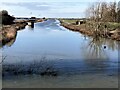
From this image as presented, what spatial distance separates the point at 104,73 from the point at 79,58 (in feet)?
14.7

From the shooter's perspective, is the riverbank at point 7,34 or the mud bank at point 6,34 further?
the riverbank at point 7,34

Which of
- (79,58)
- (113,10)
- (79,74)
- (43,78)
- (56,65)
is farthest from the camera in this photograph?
(113,10)

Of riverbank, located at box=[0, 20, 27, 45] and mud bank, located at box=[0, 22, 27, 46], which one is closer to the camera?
mud bank, located at box=[0, 22, 27, 46]

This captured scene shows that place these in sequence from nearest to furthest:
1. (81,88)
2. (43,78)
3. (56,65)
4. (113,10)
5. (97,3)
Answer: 1. (81,88)
2. (43,78)
3. (56,65)
4. (97,3)
5. (113,10)

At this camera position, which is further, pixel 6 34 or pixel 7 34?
pixel 7 34

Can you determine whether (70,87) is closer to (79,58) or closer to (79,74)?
(79,74)

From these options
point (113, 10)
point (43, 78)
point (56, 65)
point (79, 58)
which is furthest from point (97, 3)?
point (43, 78)

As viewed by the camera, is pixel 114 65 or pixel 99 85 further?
pixel 114 65

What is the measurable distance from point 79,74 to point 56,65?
2.14 metres

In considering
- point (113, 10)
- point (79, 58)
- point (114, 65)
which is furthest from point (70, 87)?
point (113, 10)

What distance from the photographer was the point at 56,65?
49.5 feet

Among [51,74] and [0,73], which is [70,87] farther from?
[0,73]

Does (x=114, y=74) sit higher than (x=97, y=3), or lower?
lower

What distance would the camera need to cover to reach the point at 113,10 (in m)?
51.1
